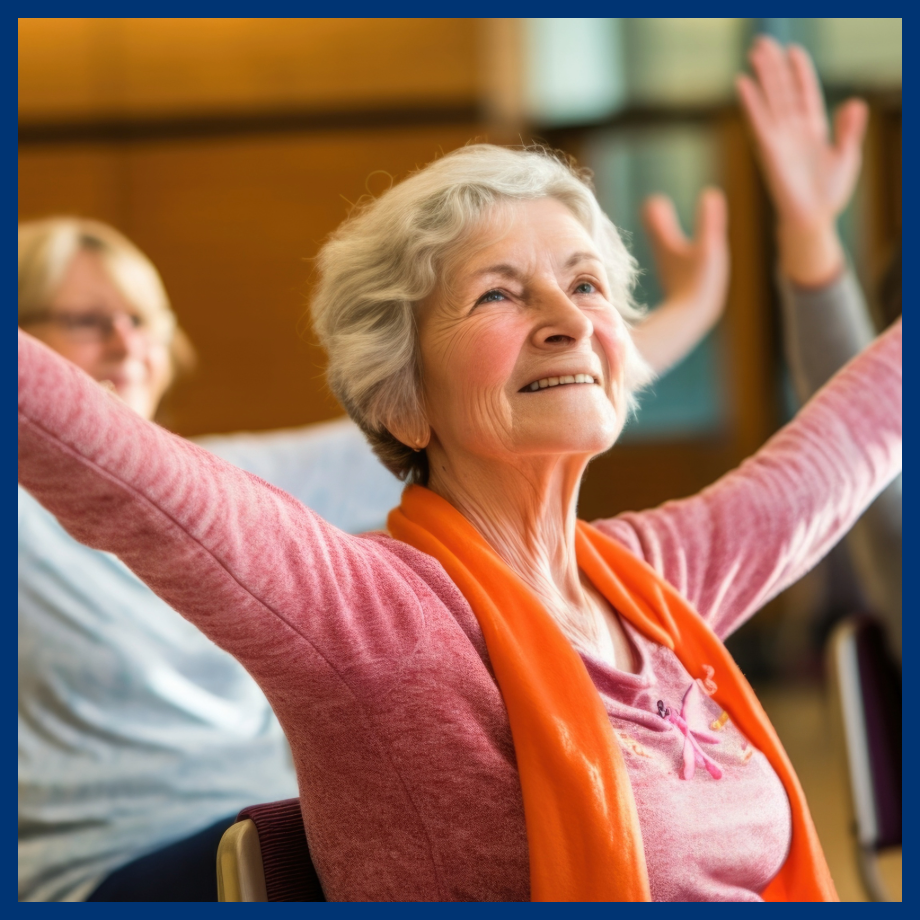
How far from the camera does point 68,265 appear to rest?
6.40ft

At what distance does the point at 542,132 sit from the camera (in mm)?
4945

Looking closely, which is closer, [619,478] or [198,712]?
[198,712]

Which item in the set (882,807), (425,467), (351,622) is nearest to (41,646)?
(425,467)

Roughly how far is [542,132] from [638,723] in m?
4.31

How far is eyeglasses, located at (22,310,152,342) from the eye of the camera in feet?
6.25

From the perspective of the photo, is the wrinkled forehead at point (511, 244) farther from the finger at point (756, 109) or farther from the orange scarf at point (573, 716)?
the finger at point (756, 109)

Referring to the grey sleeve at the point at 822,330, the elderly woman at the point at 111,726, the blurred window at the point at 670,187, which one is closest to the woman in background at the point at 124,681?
the elderly woman at the point at 111,726

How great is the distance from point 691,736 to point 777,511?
37 cm

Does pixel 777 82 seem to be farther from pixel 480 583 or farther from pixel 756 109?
pixel 480 583

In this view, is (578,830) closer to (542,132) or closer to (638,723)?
(638,723)

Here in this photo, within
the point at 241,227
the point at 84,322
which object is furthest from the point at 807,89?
the point at 241,227

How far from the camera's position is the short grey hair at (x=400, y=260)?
3.56 feet

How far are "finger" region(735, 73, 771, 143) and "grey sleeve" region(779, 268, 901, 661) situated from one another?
0.25m

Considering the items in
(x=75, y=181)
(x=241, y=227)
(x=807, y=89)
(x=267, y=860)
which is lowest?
(x=267, y=860)
